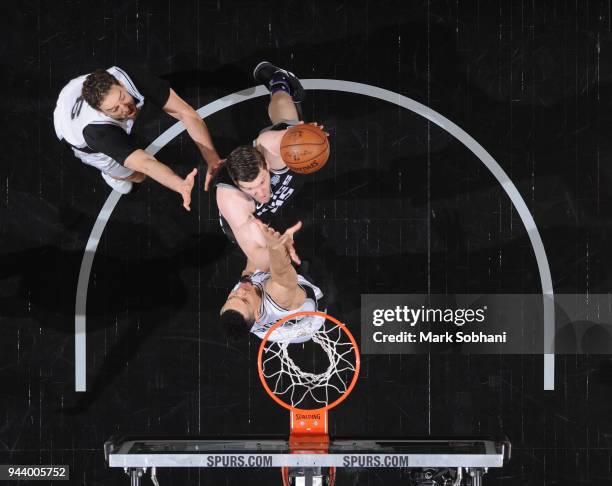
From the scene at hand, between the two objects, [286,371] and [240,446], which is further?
[286,371]

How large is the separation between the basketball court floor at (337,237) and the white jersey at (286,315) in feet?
0.53

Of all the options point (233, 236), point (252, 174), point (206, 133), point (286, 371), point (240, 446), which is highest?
point (206, 133)

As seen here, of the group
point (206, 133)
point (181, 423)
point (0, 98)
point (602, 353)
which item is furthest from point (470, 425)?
point (0, 98)

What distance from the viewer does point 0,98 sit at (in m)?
6.05

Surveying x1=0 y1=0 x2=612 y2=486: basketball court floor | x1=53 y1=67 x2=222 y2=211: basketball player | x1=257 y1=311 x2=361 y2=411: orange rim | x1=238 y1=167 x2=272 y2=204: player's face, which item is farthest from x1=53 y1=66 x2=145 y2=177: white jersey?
x1=257 y1=311 x2=361 y2=411: orange rim

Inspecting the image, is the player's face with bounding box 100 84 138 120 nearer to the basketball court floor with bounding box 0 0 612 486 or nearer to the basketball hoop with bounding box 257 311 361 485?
the basketball court floor with bounding box 0 0 612 486

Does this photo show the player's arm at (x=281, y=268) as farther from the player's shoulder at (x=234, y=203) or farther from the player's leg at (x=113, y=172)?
the player's leg at (x=113, y=172)

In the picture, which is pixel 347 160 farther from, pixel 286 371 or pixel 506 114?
pixel 286 371

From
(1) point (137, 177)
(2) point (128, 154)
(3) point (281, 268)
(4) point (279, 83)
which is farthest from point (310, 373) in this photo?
(4) point (279, 83)

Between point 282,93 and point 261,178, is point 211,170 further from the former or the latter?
point 282,93

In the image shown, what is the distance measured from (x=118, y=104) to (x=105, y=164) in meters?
0.54

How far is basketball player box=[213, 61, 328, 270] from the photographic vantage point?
574 centimetres

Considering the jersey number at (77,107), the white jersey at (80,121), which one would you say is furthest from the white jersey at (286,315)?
the jersey number at (77,107)

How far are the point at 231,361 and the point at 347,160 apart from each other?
2052mm
